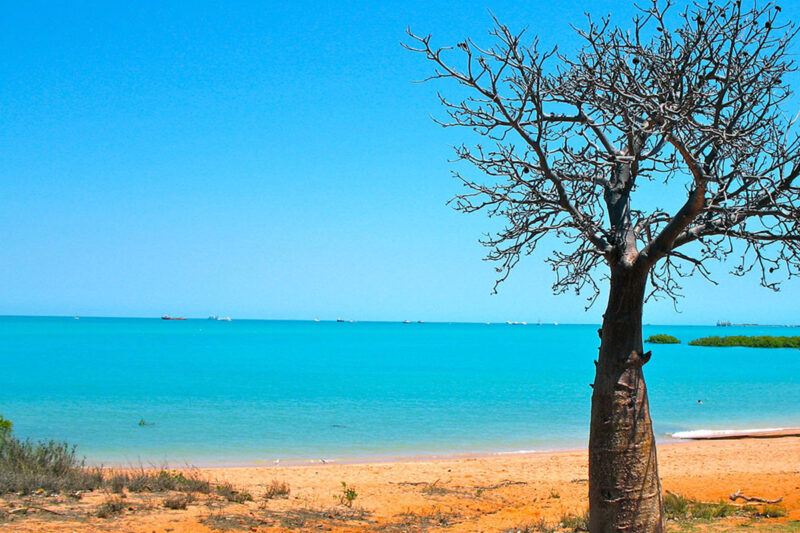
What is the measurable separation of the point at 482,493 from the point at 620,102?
7.30 meters

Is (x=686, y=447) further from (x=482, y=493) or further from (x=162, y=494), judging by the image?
(x=162, y=494)

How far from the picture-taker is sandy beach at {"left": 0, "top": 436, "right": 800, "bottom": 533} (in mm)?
7129

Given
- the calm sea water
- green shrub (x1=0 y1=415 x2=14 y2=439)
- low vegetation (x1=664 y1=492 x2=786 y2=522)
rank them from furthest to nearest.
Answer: the calm sea water
green shrub (x1=0 y1=415 x2=14 y2=439)
low vegetation (x1=664 y1=492 x2=786 y2=522)

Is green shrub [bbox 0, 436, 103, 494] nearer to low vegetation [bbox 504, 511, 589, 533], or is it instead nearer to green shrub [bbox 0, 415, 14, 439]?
green shrub [bbox 0, 415, 14, 439]

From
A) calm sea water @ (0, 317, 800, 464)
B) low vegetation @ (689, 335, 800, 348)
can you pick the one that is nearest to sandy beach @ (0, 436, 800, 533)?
calm sea water @ (0, 317, 800, 464)

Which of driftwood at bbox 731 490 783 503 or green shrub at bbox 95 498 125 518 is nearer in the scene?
green shrub at bbox 95 498 125 518

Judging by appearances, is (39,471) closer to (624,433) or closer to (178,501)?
(178,501)

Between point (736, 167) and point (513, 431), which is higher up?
point (736, 167)

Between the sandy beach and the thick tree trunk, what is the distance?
119 inches

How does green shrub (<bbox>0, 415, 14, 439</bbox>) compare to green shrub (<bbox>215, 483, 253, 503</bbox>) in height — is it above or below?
above

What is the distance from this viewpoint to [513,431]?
19.9 m

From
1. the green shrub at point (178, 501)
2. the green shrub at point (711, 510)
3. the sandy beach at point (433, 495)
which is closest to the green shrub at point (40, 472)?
the sandy beach at point (433, 495)

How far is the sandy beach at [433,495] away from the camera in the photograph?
7129 millimetres

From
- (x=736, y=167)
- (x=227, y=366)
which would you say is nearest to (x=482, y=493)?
(x=736, y=167)
